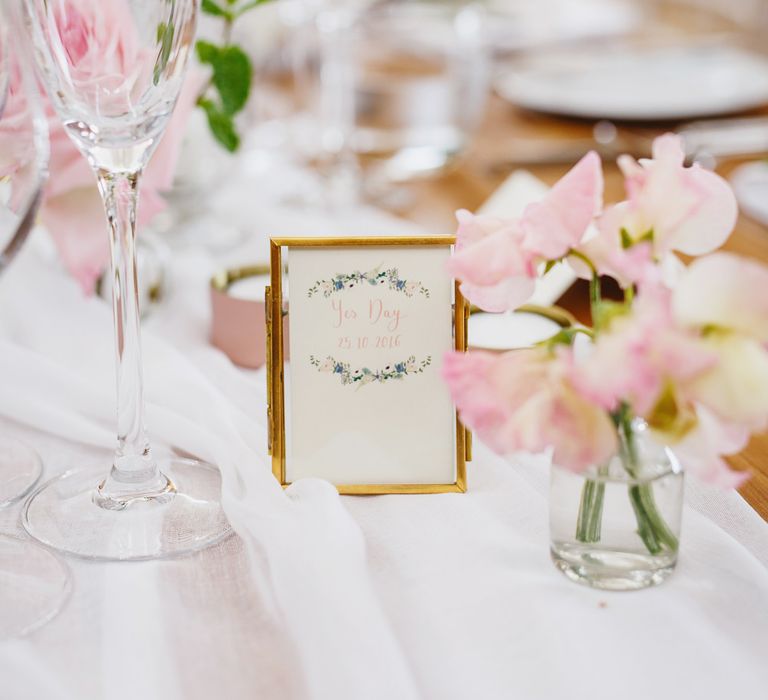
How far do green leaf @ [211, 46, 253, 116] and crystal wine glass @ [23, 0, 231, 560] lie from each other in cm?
36

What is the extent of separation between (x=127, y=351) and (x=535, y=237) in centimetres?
24

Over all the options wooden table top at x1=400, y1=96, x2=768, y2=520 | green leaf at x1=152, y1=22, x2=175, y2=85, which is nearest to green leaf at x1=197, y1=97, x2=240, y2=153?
wooden table top at x1=400, y1=96, x2=768, y2=520

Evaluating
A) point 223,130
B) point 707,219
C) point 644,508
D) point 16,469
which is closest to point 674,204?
point 707,219

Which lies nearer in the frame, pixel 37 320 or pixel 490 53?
pixel 37 320

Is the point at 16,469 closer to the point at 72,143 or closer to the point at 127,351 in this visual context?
the point at 127,351

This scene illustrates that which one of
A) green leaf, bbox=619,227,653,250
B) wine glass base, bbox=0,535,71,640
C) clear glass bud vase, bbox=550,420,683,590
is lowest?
wine glass base, bbox=0,535,71,640

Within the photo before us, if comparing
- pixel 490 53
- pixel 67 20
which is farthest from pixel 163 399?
pixel 490 53

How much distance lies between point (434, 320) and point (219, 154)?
0.51 metres

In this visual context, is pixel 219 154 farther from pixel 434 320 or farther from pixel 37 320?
pixel 434 320

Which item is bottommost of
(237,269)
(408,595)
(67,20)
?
(408,595)

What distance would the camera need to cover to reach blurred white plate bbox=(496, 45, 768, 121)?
1519 millimetres

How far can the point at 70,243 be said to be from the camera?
2.72 ft

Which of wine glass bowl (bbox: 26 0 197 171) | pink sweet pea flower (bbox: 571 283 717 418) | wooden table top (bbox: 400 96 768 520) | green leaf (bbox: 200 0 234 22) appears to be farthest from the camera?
wooden table top (bbox: 400 96 768 520)

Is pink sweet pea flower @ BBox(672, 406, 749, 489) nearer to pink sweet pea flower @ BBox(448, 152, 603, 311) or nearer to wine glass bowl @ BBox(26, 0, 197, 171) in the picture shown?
pink sweet pea flower @ BBox(448, 152, 603, 311)
